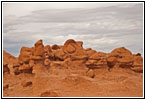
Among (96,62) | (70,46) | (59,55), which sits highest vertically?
(70,46)

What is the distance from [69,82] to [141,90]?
574 cm

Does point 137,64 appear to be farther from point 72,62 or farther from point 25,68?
point 25,68

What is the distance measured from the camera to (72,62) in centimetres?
2558

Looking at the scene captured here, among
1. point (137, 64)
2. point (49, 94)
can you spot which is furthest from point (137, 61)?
point (49, 94)

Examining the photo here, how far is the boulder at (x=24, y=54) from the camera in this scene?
2752 cm

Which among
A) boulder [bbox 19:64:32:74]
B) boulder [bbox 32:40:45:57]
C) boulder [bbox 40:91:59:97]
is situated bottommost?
boulder [bbox 40:91:59:97]

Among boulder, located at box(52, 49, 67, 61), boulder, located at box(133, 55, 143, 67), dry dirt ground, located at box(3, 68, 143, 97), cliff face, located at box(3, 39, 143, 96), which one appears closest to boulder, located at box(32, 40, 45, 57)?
cliff face, located at box(3, 39, 143, 96)

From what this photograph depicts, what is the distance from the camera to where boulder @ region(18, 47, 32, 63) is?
1083 inches

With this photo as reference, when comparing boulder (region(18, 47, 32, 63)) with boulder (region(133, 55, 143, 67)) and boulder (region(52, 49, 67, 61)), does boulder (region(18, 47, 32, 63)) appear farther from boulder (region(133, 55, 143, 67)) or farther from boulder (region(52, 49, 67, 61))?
boulder (region(133, 55, 143, 67))

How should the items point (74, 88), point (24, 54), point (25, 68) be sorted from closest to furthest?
point (74, 88)
point (25, 68)
point (24, 54)

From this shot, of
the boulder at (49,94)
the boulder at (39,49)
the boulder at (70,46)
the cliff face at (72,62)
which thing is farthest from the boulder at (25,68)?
the boulder at (49,94)

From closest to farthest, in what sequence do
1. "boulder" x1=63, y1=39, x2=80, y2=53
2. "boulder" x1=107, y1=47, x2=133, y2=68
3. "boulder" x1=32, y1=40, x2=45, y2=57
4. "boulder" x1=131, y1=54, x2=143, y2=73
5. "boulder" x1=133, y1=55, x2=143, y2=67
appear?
1. "boulder" x1=32, y1=40, x2=45, y2=57
2. "boulder" x1=63, y1=39, x2=80, y2=53
3. "boulder" x1=107, y1=47, x2=133, y2=68
4. "boulder" x1=131, y1=54, x2=143, y2=73
5. "boulder" x1=133, y1=55, x2=143, y2=67

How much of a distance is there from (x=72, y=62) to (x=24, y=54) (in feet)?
18.4

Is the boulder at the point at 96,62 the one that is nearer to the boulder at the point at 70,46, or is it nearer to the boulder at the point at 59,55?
the boulder at the point at 70,46
